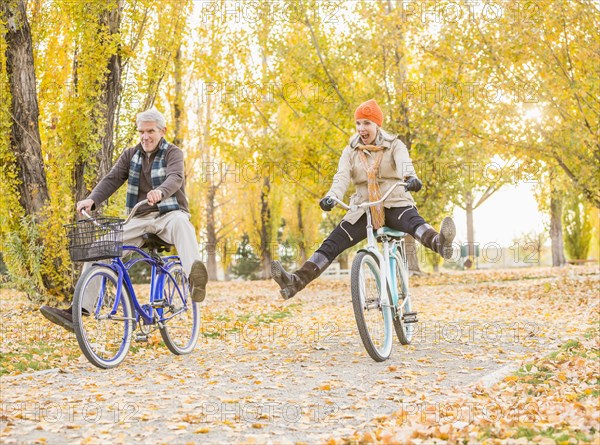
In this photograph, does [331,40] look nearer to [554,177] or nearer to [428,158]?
[428,158]

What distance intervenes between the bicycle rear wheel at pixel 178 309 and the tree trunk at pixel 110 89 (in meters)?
5.37

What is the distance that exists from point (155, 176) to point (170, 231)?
54 cm

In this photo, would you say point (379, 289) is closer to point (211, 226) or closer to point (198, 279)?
point (198, 279)

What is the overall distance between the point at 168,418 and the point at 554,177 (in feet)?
55.5

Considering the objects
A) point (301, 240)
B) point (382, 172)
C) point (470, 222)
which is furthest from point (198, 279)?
point (470, 222)

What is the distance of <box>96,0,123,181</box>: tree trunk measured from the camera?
11703 millimetres

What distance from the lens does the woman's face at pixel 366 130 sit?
21.6ft

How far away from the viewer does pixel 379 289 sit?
6250mm

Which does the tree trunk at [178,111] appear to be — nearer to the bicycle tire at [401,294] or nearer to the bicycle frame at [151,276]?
the bicycle frame at [151,276]

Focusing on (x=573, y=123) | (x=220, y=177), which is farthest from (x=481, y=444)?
(x=220, y=177)

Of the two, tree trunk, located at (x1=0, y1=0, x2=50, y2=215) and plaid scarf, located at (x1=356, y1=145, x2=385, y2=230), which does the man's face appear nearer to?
plaid scarf, located at (x1=356, y1=145, x2=385, y2=230)

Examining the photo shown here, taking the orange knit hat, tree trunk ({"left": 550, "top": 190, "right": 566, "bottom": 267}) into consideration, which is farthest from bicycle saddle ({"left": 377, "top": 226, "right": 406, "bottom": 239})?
tree trunk ({"left": 550, "top": 190, "right": 566, "bottom": 267})

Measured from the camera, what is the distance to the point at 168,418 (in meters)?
4.35

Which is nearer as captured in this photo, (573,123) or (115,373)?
(115,373)
